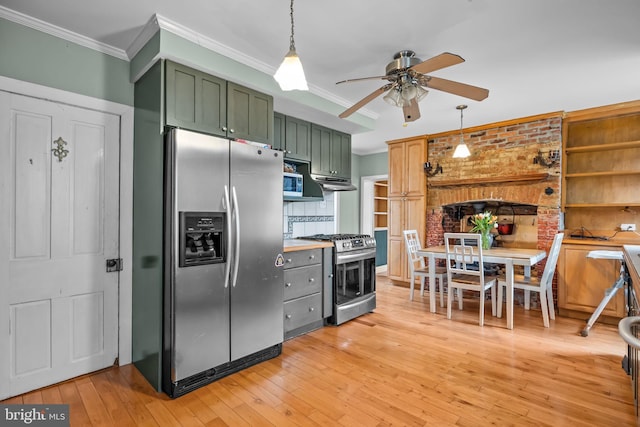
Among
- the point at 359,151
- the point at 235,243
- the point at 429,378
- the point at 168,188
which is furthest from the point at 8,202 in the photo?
the point at 359,151

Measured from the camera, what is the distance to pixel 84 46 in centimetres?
246

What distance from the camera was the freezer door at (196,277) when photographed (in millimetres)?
2211

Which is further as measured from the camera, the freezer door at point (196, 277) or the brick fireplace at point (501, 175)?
the brick fireplace at point (501, 175)

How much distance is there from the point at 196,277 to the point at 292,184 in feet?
5.53

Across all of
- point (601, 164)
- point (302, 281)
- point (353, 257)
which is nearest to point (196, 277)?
point (302, 281)

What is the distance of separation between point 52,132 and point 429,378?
10.9 feet

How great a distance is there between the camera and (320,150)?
407 cm

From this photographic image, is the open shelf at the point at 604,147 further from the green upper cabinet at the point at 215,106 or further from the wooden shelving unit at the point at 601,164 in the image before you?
the green upper cabinet at the point at 215,106

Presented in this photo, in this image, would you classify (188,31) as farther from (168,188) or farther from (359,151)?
(359,151)

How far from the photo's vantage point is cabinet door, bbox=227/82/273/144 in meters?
2.69

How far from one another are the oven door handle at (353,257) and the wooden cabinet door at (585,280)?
90.4 inches

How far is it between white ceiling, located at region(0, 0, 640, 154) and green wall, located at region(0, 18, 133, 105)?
0.14 meters

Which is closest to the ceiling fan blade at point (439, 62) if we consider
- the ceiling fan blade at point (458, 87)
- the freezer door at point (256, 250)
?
the ceiling fan blade at point (458, 87)

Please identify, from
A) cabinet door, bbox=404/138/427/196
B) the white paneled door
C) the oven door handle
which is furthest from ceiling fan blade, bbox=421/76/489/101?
cabinet door, bbox=404/138/427/196
